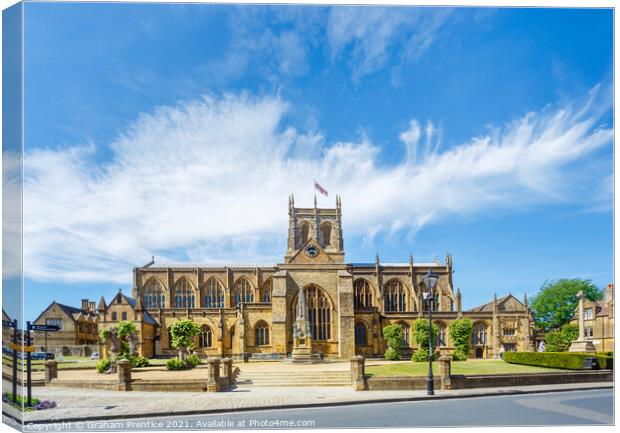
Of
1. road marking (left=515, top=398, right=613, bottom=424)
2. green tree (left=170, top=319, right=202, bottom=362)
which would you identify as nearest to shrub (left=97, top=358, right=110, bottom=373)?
green tree (left=170, top=319, right=202, bottom=362)

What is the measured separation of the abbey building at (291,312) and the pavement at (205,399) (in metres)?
23.7

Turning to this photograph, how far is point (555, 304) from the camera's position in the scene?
68.8 m

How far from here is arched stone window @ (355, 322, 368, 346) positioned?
55.1 meters

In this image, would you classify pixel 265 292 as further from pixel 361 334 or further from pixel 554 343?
pixel 554 343

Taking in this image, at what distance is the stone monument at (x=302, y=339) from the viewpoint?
4392cm

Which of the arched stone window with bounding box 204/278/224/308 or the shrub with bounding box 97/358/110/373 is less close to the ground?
the arched stone window with bounding box 204/278/224/308

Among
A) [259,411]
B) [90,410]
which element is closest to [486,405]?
[259,411]

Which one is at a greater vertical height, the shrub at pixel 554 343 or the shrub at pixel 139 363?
the shrub at pixel 139 363

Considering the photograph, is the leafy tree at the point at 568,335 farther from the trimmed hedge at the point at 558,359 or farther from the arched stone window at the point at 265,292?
the arched stone window at the point at 265,292

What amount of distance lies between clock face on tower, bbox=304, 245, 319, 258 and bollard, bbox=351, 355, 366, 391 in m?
27.6

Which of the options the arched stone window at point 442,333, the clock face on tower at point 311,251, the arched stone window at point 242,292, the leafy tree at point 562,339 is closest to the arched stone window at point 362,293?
the arched stone window at point 242,292

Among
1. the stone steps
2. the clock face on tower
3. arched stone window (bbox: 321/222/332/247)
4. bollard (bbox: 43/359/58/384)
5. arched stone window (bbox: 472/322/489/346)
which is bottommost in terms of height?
arched stone window (bbox: 472/322/489/346)

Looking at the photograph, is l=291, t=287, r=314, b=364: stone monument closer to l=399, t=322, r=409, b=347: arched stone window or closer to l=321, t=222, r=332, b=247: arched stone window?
l=399, t=322, r=409, b=347: arched stone window

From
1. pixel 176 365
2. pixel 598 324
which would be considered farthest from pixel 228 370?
pixel 598 324
